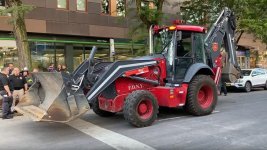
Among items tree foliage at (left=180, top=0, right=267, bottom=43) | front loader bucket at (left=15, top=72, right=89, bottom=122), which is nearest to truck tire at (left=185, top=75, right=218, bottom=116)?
front loader bucket at (left=15, top=72, right=89, bottom=122)

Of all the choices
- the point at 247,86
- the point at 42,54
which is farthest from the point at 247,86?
the point at 42,54

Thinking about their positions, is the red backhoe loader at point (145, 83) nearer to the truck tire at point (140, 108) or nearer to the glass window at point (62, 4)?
the truck tire at point (140, 108)

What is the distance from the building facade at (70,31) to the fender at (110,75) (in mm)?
11248

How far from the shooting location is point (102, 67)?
10.6m

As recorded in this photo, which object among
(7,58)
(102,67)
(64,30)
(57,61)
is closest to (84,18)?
(64,30)

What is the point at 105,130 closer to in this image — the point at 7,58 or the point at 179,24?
the point at 179,24

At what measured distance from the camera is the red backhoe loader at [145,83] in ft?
31.2

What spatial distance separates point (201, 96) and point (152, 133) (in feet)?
9.95

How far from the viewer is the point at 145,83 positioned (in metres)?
10.9

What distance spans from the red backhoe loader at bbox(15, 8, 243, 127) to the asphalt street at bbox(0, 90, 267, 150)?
47cm

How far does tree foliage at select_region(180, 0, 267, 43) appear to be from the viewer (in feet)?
73.0

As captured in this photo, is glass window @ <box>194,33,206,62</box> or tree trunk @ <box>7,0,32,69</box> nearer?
glass window @ <box>194,33,206,62</box>

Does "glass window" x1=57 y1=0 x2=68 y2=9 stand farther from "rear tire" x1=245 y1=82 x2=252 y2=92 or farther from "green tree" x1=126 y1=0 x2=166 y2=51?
"rear tire" x1=245 y1=82 x2=252 y2=92

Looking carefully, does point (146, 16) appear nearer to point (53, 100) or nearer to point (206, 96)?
point (206, 96)
